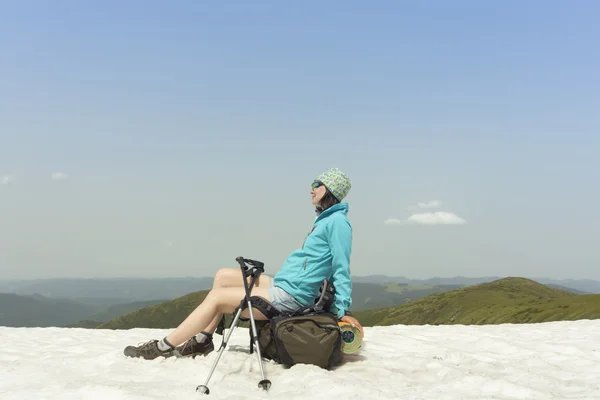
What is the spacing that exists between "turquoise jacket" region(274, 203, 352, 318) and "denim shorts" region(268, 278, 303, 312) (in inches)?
2.6

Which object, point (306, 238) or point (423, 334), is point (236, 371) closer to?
point (306, 238)

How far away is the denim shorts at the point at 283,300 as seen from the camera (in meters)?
7.14

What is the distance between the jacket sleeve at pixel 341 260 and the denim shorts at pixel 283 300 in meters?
0.69

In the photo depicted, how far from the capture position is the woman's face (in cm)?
741

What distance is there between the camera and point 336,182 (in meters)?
7.34

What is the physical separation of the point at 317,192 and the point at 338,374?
2.85m

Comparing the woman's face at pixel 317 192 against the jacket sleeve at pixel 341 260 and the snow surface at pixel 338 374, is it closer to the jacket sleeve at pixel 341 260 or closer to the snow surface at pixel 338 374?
the jacket sleeve at pixel 341 260

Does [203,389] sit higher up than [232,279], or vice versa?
[232,279]

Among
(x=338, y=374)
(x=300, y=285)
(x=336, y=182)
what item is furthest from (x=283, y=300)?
(x=336, y=182)

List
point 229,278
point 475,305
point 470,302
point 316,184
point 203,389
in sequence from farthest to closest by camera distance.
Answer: point 470,302
point 475,305
point 229,278
point 316,184
point 203,389

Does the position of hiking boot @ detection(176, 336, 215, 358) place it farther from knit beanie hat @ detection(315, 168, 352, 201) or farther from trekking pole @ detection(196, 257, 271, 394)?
knit beanie hat @ detection(315, 168, 352, 201)

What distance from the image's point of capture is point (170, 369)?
6.77 m

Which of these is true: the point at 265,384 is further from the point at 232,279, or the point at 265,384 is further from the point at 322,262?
the point at 232,279

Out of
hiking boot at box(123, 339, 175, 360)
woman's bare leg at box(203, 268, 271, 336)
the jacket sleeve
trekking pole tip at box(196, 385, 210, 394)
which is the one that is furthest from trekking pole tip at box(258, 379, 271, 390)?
hiking boot at box(123, 339, 175, 360)
